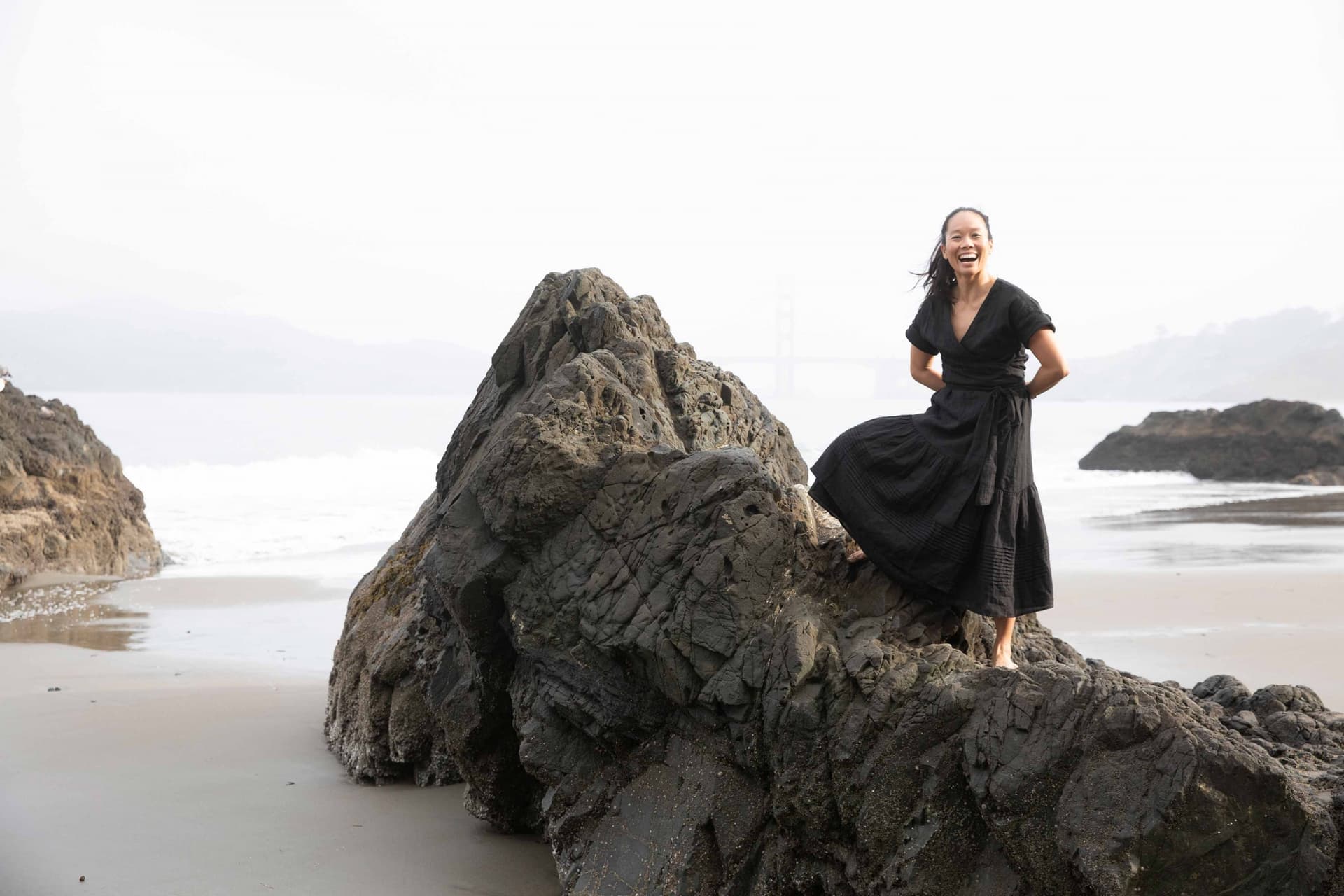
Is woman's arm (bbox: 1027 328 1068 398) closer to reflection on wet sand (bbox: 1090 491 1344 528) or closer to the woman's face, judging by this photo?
the woman's face

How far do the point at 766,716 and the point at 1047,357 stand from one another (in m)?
1.65

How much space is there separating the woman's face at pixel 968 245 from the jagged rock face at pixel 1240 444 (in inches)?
1017

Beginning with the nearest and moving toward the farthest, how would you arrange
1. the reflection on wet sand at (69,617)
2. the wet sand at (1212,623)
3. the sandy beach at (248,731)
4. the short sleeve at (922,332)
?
the short sleeve at (922,332)
the sandy beach at (248,731)
the wet sand at (1212,623)
the reflection on wet sand at (69,617)

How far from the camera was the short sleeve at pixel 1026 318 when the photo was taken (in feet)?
13.1

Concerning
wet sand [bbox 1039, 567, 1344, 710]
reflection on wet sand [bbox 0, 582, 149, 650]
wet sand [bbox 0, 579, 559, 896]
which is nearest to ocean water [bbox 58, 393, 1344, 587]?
wet sand [bbox 1039, 567, 1344, 710]

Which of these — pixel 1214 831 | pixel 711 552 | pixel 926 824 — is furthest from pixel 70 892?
pixel 1214 831

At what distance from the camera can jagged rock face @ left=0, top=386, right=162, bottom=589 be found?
13.1 metres

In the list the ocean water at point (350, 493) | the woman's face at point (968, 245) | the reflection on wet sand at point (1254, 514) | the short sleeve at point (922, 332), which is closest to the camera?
the woman's face at point (968, 245)

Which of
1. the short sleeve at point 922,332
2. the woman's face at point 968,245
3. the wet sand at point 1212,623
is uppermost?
the woman's face at point 968,245

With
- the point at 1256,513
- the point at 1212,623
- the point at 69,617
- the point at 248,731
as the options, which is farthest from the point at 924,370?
the point at 1256,513

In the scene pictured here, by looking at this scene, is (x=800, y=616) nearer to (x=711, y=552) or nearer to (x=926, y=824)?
(x=711, y=552)

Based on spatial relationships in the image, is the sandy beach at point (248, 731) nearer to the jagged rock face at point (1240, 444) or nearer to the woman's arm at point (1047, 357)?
the woman's arm at point (1047, 357)

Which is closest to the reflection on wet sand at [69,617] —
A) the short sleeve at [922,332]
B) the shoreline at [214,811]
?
the shoreline at [214,811]

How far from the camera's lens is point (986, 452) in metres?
3.93
